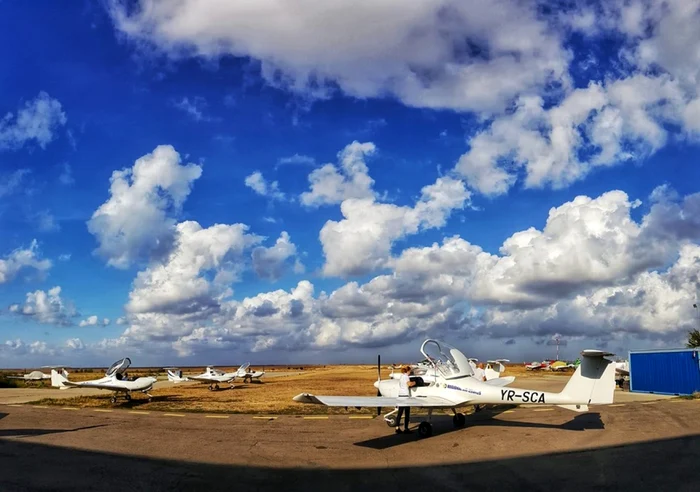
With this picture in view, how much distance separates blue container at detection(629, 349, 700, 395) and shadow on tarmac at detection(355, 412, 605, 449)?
16.3 metres

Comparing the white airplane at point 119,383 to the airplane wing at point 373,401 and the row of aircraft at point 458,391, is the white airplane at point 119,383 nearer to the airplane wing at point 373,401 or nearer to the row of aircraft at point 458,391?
the row of aircraft at point 458,391

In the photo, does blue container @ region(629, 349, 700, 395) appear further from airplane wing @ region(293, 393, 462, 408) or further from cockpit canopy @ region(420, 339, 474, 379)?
airplane wing @ region(293, 393, 462, 408)

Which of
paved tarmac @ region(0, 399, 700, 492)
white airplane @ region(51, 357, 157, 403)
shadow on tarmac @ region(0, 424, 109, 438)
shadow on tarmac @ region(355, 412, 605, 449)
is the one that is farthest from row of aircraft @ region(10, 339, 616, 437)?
white airplane @ region(51, 357, 157, 403)

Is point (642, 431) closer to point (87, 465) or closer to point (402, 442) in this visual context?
point (402, 442)

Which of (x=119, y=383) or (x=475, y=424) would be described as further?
(x=119, y=383)

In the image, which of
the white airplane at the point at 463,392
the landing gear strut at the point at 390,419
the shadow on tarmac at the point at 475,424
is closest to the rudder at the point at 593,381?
the white airplane at the point at 463,392

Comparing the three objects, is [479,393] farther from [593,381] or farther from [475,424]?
[593,381]

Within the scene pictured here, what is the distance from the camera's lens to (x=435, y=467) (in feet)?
35.8

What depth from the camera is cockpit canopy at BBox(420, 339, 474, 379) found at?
16.6 meters

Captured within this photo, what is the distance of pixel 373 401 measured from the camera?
47.3 ft

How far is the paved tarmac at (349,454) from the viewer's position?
9.57m

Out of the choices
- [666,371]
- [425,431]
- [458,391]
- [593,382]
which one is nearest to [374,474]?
[425,431]

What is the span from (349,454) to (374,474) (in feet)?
7.14

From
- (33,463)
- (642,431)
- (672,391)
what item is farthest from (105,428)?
(672,391)
